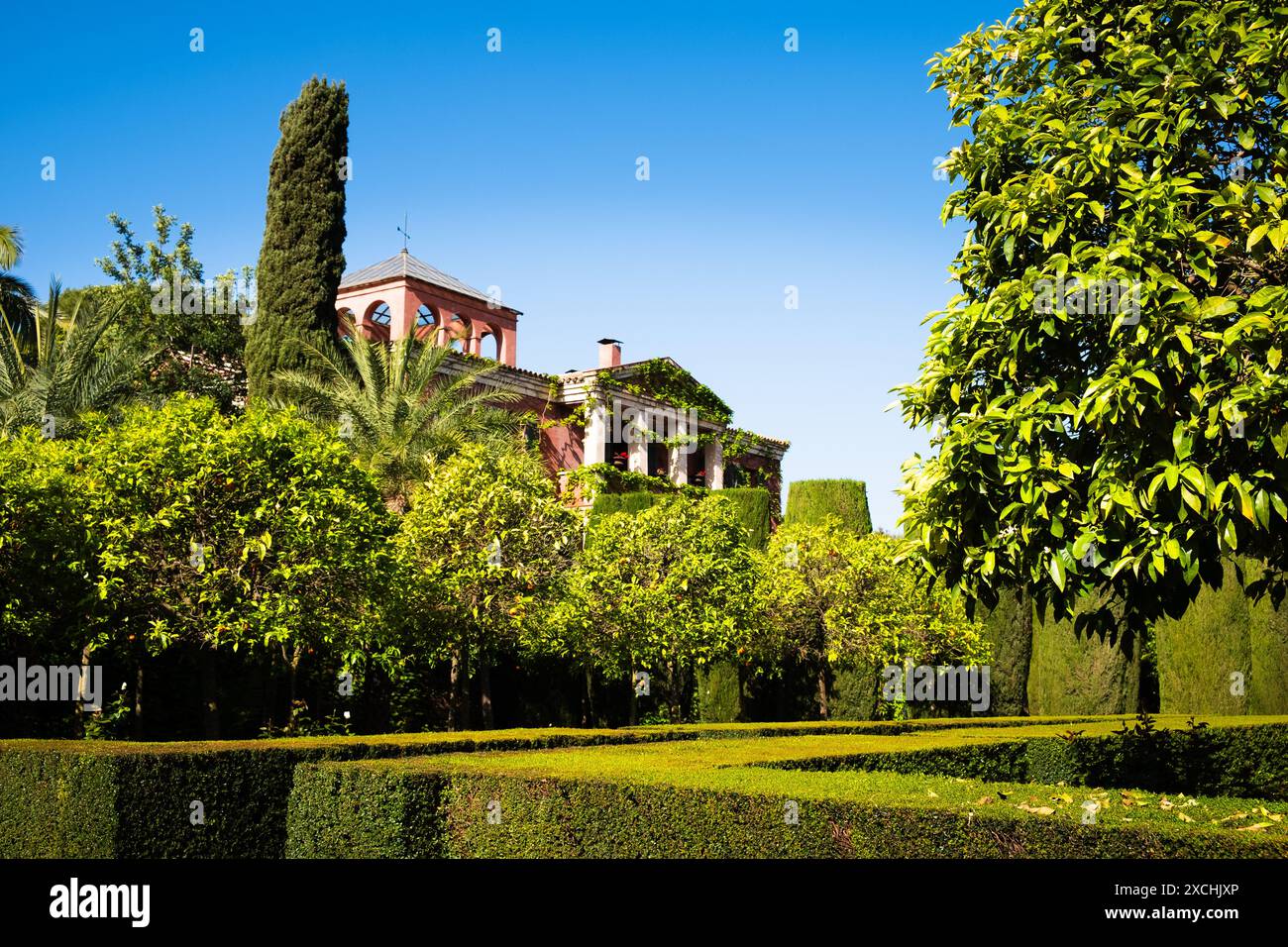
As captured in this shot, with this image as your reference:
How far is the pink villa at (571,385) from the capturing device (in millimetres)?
34750

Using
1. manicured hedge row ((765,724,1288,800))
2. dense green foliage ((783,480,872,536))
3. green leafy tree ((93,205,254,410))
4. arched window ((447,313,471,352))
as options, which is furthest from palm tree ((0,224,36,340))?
manicured hedge row ((765,724,1288,800))

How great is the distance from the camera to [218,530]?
539 inches

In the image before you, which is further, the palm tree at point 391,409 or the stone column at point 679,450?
the stone column at point 679,450

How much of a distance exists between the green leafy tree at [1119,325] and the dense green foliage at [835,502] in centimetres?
2129

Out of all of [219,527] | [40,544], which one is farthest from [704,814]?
[40,544]

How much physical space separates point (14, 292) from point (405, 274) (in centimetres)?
1092

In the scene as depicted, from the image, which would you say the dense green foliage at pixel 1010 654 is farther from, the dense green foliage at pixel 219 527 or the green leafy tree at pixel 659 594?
the dense green foliage at pixel 219 527

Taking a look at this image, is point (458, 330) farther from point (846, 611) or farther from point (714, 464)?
point (846, 611)

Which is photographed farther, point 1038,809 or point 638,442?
point 638,442

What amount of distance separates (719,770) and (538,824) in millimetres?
1261

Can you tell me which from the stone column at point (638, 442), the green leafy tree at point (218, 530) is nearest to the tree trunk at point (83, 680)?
the green leafy tree at point (218, 530)

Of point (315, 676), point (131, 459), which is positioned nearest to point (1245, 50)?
point (131, 459)

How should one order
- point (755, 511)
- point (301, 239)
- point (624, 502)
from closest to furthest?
point (301, 239)
point (624, 502)
point (755, 511)
